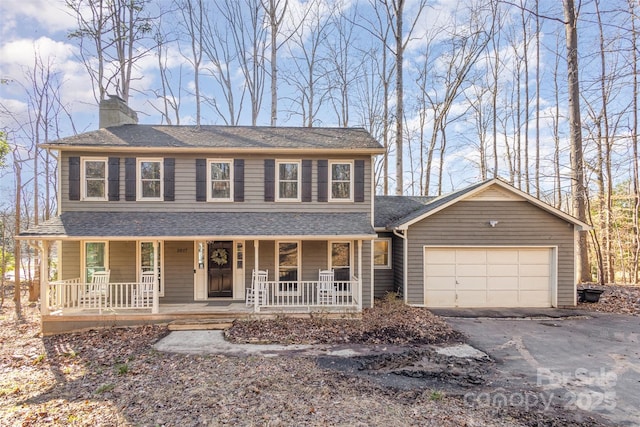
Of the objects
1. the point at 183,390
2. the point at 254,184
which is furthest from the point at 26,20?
the point at 183,390

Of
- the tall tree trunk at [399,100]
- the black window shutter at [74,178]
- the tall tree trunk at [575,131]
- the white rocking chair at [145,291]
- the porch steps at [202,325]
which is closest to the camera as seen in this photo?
the porch steps at [202,325]

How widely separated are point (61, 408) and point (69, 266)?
630 centimetres

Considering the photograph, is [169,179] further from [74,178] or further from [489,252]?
[489,252]

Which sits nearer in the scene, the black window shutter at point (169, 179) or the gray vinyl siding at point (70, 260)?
the gray vinyl siding at point (70, 260)

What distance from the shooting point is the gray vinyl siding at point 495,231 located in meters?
10.2

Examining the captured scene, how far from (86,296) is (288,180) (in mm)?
7115

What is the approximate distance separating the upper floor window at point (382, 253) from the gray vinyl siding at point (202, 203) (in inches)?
64.9

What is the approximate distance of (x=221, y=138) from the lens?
10.9m

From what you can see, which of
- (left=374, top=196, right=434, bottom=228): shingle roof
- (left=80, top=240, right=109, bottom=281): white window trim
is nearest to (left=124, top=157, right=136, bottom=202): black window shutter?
(left=80, top=240, right=109, bottom=281): white window trim

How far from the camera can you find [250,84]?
19.3 metres

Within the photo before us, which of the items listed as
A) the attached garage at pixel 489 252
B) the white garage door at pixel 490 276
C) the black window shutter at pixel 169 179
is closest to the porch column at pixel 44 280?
the black window shutter at pixel 169 179

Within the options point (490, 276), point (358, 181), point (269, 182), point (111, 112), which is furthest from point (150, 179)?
point (490, 276)

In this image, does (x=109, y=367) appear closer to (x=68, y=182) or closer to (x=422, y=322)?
(x=68, y=182)

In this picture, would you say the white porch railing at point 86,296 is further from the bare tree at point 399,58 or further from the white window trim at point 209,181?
the bare tree at point 399,58
